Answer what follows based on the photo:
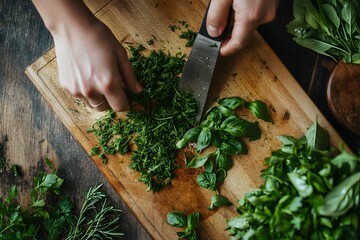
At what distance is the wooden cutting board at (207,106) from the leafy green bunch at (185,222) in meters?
0.05

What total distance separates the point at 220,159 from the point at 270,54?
1.60 ft

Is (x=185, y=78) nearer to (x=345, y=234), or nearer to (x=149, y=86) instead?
(x=149, y=86)

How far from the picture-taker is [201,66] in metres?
1.97

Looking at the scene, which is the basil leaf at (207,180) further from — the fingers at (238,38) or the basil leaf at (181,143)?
the fingers at (238,38)

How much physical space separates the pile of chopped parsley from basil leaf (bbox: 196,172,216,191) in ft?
0.42

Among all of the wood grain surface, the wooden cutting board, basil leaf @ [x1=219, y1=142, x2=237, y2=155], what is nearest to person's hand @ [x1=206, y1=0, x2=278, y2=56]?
the wooden cutting board

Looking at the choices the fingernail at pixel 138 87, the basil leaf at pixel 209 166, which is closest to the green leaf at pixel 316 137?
the basil leaf at pixel 209 166

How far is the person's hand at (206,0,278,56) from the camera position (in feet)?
5.71

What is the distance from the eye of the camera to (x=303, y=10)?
2010 millimetres

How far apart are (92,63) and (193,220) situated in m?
0.75

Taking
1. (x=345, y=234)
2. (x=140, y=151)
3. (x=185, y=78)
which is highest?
(x=185, y=78)

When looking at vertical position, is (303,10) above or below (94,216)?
above

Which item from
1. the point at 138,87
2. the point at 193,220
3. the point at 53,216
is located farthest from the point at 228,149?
the point at 53,216

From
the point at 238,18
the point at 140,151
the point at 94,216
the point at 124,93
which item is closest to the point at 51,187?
the point at 94,216
